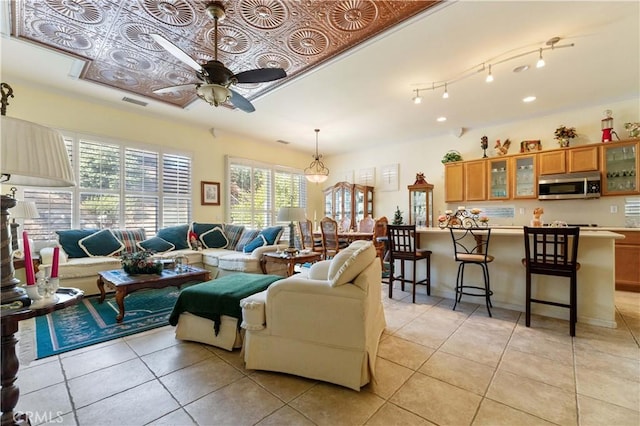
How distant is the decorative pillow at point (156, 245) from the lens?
4.58 meters

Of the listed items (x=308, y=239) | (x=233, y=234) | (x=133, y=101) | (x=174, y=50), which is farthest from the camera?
(x=308, y=239)

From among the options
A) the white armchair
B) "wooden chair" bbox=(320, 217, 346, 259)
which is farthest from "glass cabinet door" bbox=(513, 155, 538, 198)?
the white armchair

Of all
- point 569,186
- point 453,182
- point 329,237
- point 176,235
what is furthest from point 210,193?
point 569,186

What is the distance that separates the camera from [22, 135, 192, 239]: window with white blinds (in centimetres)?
412

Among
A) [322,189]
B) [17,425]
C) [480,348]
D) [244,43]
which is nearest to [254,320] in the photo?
[17,425]

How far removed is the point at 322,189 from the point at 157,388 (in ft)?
22.6

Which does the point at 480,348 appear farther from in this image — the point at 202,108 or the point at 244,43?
the point at 202,108

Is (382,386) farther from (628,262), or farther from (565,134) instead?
(565,134)

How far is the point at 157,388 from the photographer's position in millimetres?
1838

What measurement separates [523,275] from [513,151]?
3021mm

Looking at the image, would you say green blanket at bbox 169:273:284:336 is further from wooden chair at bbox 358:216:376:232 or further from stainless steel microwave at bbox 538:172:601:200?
stainless steel microwave at bbox 538:172:601:200

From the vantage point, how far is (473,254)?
11.2 feet

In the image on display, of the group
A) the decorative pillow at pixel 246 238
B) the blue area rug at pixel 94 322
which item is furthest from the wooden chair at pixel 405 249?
the blue area rug at pixel 94 322

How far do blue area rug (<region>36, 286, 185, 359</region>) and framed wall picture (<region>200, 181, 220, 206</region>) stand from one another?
247 cm
